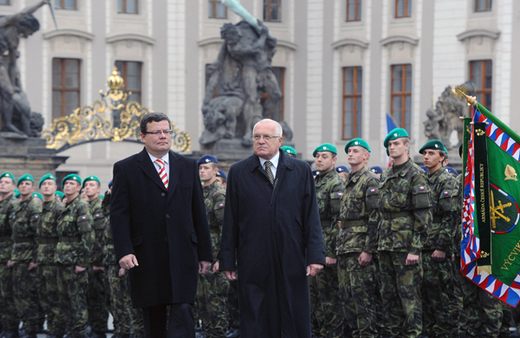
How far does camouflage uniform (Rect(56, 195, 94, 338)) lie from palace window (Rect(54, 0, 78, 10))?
69.8 ft

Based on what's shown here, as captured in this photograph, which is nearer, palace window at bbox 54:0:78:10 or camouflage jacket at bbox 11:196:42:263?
camouflage jacket at bbox 11:196:42:263

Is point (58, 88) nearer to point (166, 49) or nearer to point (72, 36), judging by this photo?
point (72, 36)

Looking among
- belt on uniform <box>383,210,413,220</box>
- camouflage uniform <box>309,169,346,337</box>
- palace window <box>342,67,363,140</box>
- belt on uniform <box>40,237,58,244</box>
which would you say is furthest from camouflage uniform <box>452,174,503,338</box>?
palace window <box>342,67,363,140</box>

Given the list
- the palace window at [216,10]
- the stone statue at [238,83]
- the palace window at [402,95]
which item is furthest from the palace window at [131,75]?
the stone statue at [238,83]

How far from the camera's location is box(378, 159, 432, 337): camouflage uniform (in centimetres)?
873

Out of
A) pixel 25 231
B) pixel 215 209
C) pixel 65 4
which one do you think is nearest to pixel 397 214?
pixel 215 209

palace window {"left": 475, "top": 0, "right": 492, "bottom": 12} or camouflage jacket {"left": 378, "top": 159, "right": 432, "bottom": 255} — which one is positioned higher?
palace window {"left": 475, "top": 0, "right": 492, "bottom": 12}

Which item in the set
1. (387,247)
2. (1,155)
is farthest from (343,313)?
(1,155)

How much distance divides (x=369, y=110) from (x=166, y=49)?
24.8ft

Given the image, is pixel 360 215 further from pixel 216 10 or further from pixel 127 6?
pixel 216 10

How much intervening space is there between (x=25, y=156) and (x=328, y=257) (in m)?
10.6

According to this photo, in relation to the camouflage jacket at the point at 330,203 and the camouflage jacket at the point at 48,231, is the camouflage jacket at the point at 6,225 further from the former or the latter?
the camouflage jacket at the point at 330,203

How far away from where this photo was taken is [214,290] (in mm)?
10102

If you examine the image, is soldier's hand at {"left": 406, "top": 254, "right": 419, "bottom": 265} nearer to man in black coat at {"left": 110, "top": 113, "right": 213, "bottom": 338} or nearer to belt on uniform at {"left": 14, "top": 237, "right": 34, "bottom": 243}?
man in black coat at {"left": 110, "top": 113, "right": 213, "bottom": 338}
